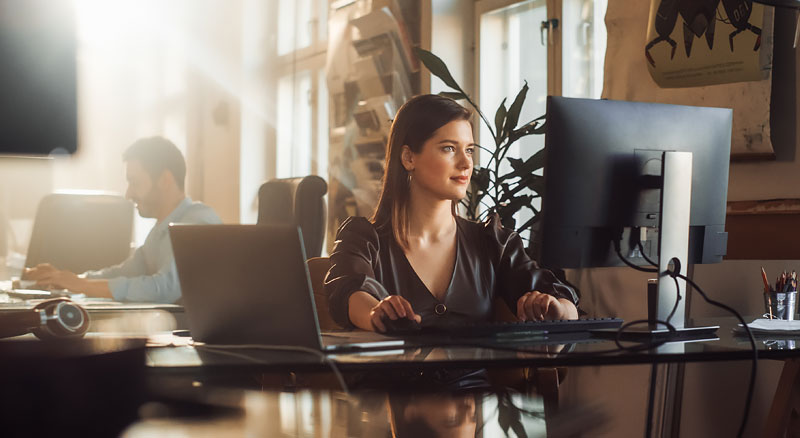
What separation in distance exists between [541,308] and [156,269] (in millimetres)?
1740

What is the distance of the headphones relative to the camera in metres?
1.32

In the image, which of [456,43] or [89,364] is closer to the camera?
[89,364]

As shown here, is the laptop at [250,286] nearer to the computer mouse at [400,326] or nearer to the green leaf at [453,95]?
the computer mouse at [400,326]

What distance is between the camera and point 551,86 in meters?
3.54

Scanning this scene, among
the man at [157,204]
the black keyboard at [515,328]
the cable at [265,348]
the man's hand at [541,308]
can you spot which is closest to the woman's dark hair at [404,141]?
the man's hand at [541,308]

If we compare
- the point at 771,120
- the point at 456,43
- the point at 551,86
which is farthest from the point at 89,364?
the point at 456,43

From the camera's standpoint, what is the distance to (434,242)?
2131 mm

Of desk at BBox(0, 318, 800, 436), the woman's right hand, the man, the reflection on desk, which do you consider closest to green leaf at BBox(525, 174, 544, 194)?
the man

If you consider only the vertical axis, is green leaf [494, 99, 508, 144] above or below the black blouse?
above

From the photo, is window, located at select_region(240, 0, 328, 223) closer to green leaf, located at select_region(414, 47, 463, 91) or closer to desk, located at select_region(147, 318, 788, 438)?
green leaf, located at select_region(414, 47, 463, 91)

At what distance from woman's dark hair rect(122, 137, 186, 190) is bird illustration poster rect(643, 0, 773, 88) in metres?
1.79

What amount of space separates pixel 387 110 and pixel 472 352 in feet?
11.0

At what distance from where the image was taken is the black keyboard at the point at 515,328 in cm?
150

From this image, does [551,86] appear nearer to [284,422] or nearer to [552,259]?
[552,259]
